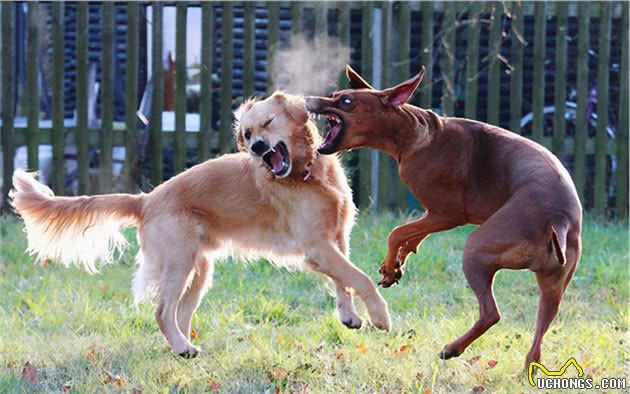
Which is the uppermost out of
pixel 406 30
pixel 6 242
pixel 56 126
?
pixel 406 30

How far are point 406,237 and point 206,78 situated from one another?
4616 mm

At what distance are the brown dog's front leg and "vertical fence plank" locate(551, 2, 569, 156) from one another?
15.2 feet

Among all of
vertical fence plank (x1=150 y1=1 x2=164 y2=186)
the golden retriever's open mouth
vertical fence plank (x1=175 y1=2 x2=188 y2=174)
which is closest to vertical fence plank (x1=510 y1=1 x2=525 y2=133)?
vertical fence plank (x1=175 y1=2 x2=188 y2=174)

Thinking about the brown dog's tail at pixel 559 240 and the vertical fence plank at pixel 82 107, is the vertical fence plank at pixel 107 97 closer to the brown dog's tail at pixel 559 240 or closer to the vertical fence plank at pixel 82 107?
the vertical fence plank at pixel 82 107

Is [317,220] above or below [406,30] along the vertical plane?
below

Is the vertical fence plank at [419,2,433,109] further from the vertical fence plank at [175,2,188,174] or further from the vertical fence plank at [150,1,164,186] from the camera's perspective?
the vertical fence plank at [150,1,164,186]

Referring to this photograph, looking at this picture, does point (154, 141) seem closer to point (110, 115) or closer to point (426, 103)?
point (110, 115)

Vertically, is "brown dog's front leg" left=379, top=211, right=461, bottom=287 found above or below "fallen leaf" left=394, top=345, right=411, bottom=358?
above

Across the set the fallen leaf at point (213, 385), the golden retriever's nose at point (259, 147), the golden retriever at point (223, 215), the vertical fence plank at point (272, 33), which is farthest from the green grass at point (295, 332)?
the vertical fence plank at point (272, 33)

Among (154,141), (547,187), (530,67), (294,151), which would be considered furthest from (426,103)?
(547,187)

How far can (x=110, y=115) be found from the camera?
920 centimetres

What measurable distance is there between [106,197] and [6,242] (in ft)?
7.99

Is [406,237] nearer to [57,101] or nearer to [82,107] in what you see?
[82,107]

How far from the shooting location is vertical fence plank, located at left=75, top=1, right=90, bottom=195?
9188 millimetres
